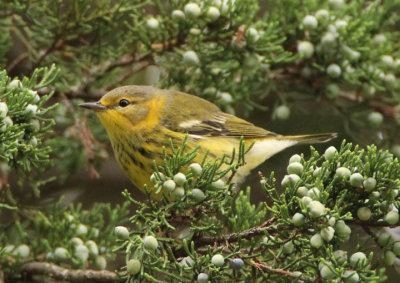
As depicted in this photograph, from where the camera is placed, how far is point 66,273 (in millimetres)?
2908

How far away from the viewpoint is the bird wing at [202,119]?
351 cm

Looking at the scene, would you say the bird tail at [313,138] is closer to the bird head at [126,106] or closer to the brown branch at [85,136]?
the bird head at [126,106]

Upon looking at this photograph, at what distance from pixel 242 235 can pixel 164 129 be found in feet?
4.10

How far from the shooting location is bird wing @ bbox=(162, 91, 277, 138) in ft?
11.5

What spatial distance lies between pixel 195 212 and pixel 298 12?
172cm

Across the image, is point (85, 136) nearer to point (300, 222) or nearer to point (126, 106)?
point (126, 106)

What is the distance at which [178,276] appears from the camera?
2201mm

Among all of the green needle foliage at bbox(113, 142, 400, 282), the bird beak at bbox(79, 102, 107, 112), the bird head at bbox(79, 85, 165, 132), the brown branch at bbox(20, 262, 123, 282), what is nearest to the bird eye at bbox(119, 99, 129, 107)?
the bird head at bbox(79, 85, 165, 132)

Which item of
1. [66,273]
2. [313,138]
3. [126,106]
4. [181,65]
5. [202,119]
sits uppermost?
[181,65]

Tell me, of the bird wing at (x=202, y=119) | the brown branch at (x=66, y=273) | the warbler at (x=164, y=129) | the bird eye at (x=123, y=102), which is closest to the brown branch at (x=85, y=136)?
the warbler at (x=164, y=129)

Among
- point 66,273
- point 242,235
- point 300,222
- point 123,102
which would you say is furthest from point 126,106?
point 300,222

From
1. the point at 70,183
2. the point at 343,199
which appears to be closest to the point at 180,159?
the point at 343,199

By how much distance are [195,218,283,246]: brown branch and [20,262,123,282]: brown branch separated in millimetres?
583

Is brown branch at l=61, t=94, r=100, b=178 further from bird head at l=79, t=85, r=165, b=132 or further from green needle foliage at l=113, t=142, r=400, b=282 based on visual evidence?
green needle foliage at l=113, t=142, r=400, b=282
